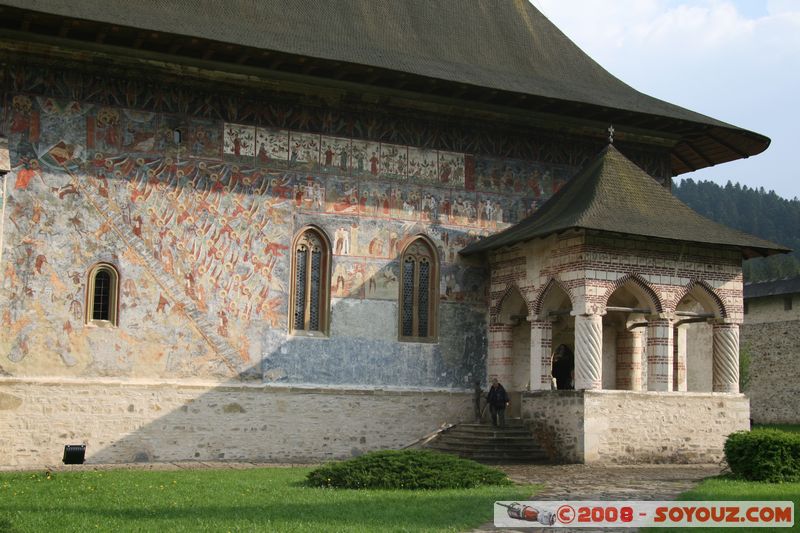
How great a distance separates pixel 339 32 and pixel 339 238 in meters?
3.98

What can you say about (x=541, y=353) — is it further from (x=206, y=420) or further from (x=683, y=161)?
(x=683, y=161)

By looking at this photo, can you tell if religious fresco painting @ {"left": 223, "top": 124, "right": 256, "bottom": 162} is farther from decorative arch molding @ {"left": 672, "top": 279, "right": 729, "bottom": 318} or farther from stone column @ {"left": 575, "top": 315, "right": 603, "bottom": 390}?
decorative arch molding @ {"left": 672, "top": 279, "right": 729, "bottom": 318}

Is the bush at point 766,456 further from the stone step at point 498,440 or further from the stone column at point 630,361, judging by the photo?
the stone column at point 630,361

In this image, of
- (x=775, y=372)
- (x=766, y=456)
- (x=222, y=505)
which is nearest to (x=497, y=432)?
(x=766, y=456)

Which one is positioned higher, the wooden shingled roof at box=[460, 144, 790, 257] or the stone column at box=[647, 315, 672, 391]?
the wooden shingled roof at box=[460, 144, 790, 257]

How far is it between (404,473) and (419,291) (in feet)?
24.3

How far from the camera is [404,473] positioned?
1249 cm

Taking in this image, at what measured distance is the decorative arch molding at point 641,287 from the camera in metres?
17.6

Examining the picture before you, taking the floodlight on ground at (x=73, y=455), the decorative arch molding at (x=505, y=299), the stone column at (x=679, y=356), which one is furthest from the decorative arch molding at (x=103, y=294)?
the stone column at (x=679, y=356)

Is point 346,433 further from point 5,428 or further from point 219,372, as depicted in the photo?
point 5,428

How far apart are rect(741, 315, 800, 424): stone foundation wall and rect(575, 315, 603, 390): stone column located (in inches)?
784

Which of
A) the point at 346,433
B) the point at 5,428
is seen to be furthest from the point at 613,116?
the point at 5,428

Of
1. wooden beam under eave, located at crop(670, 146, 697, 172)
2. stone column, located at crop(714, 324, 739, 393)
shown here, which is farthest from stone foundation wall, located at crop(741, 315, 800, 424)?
stone column, located at crop(714, 324, 739, 393)

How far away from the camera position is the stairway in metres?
17.8
